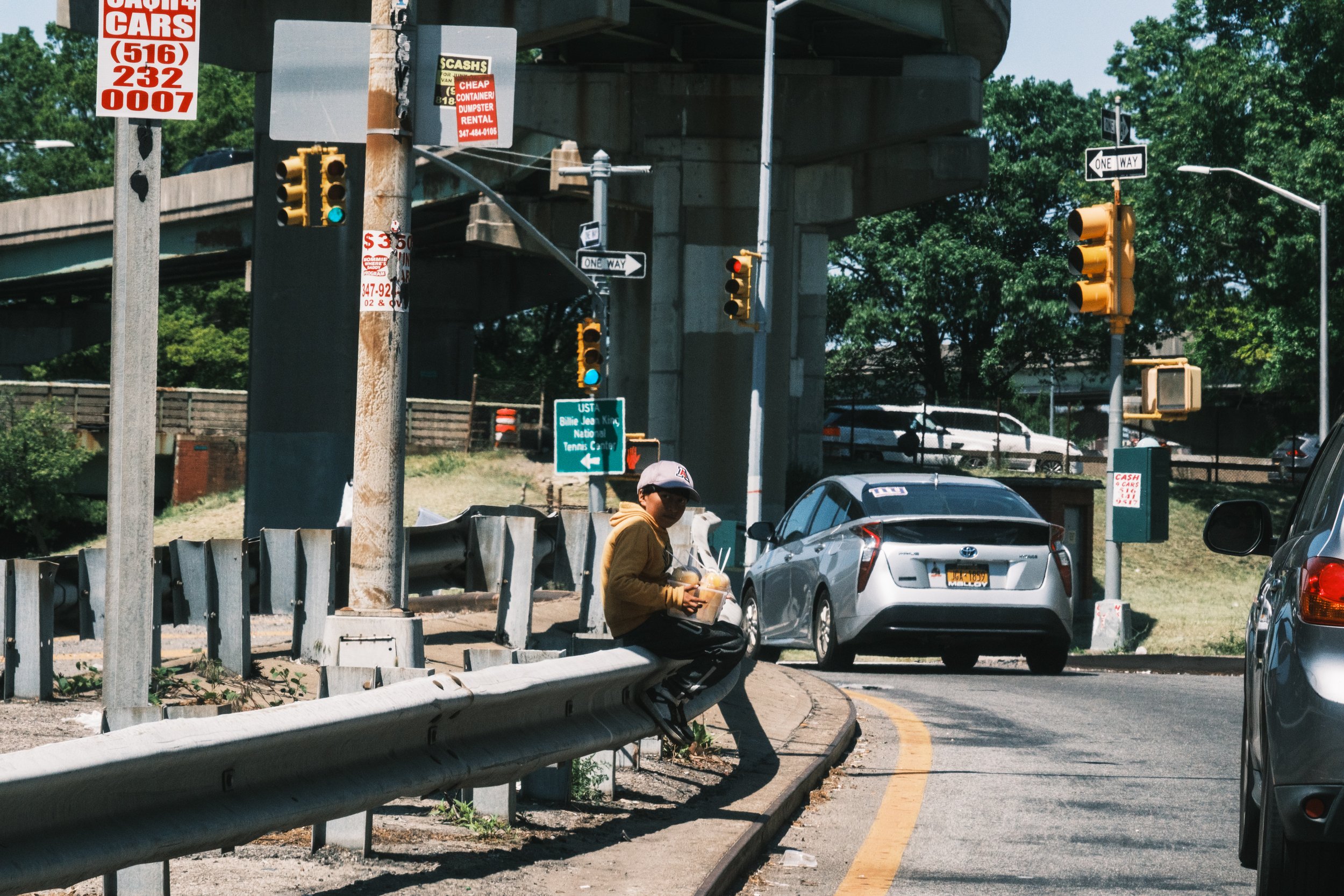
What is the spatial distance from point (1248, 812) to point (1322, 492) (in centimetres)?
138

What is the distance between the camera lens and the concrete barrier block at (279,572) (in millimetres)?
11055

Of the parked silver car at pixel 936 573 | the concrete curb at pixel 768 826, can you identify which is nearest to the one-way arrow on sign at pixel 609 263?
the parked silver car at pixel 936 573

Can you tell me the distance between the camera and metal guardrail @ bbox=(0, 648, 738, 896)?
12.1 ft

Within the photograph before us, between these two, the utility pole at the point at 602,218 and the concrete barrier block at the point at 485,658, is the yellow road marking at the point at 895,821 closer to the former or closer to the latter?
the concrete barrier block at the point at 485,658

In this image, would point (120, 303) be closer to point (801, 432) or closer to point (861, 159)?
point (861, 159)

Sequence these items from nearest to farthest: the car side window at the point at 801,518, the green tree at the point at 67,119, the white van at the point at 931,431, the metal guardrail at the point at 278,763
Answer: the metal guardrail at the point at 278,763, the car side window at the point at 801,518, the white van at the point at 931,431, the green tree at the point at 67,119

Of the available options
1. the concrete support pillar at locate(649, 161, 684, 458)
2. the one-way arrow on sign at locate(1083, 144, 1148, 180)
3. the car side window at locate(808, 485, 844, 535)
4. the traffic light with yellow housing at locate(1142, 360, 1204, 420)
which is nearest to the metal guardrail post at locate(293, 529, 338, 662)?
the car side window at locate(808, 485, 844, 535)

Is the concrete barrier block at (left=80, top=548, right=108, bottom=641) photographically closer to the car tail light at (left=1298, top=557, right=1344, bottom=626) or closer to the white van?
the car tail light at (left=1298, top=557, right=1344, bottom=626)

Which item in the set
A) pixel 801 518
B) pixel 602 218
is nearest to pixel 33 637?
pixel 801 518

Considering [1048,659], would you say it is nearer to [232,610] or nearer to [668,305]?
[232,610]

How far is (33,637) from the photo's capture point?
919 cm

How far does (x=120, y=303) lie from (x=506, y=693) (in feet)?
6.71

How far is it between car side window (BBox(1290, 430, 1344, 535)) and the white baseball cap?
2.46 m

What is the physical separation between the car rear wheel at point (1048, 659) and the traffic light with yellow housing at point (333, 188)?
7.45 m
